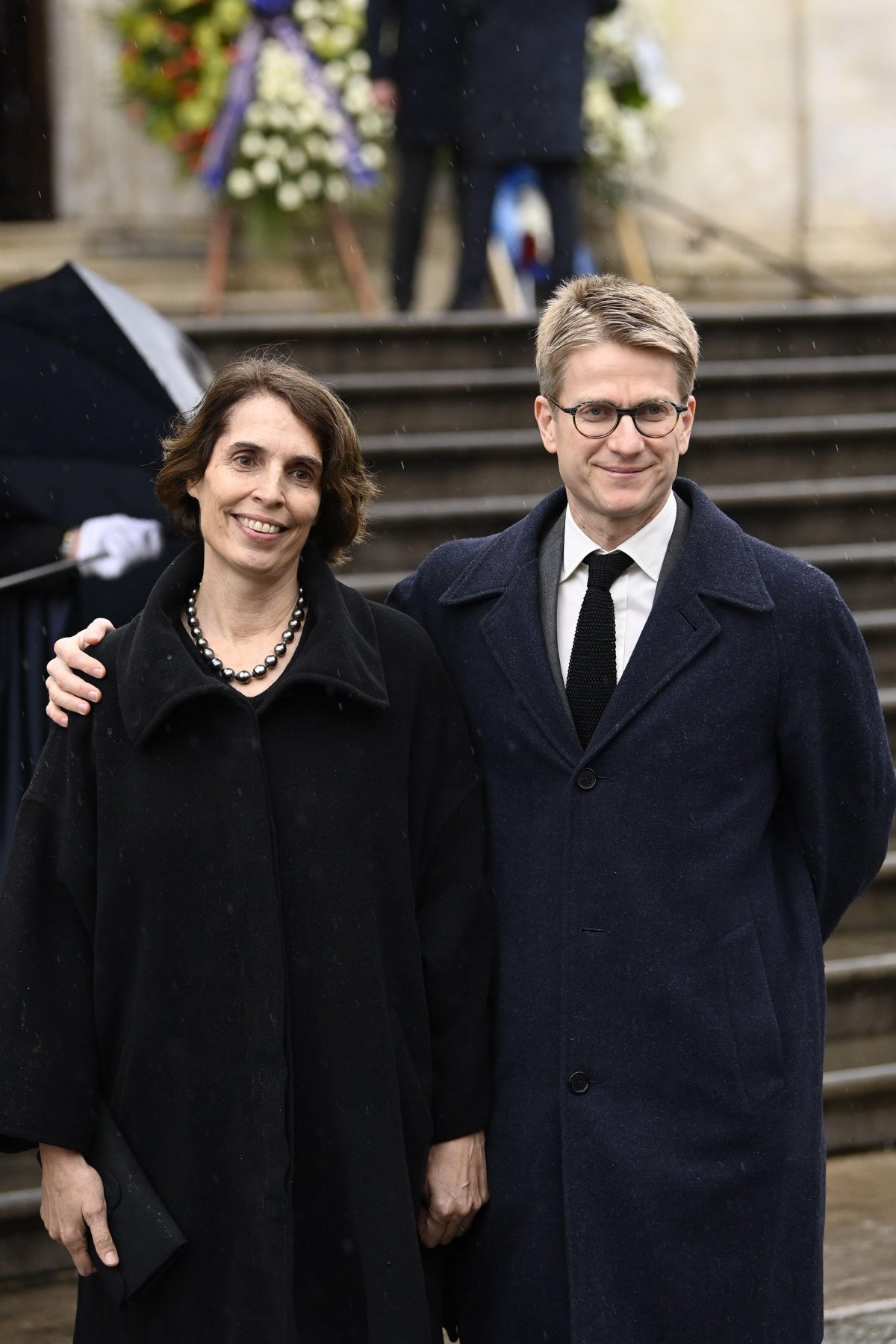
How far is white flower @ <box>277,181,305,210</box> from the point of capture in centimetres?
812

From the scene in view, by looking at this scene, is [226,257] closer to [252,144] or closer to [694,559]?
[252,144]

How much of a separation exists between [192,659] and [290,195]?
5.91m

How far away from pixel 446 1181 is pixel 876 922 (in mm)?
2459

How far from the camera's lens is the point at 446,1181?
274 centimetres

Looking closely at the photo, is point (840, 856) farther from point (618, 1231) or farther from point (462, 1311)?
point (462, 1311)

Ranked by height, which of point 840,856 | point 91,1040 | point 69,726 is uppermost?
point 69,726

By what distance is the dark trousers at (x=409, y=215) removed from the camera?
744 centimetres

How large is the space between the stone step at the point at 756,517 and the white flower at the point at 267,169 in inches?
106

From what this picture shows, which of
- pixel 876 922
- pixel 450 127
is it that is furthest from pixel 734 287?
pixel 876 922

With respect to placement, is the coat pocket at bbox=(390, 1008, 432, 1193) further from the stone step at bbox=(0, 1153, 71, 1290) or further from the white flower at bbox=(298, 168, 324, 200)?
the white flower at bbox=(298, 168, 324, 200)

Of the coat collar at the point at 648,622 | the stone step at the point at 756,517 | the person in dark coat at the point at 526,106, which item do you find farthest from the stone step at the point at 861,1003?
the person in dark coat at the point at 526,106

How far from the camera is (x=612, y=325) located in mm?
2590

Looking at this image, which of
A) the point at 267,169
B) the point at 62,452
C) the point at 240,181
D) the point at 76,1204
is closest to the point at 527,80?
the point at 267,169

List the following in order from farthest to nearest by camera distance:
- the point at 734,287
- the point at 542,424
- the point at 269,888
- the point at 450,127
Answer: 1. the point at 734,287
2. the point at 450,127
3. the point at 542,424
4. the point at 269,888
